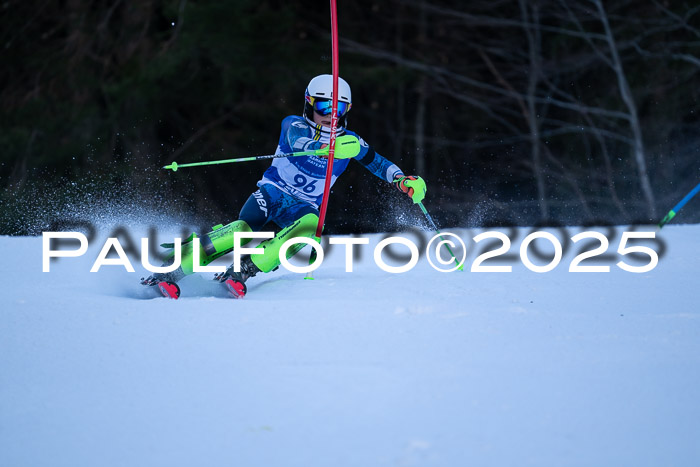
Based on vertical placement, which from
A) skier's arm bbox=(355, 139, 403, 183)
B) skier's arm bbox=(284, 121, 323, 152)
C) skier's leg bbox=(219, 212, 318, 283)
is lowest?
skier's leg bbox=(219, 212, 318, 283)

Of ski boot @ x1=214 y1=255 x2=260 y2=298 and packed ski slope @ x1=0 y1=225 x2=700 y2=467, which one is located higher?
ski boot @ x1=214 y1=255 x2=260 y2=298

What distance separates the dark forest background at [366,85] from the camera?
1138 centimetres

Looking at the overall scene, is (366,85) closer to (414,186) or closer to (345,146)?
(414,186)

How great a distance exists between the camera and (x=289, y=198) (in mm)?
4191

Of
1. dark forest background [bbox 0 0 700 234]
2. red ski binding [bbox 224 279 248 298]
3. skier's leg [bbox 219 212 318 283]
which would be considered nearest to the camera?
red ski binding [bbox 224 279 248 298]

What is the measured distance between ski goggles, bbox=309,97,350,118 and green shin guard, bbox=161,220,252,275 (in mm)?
676

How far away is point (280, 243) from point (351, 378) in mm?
1588

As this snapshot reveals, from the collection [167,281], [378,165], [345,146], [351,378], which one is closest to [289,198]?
[345,146]

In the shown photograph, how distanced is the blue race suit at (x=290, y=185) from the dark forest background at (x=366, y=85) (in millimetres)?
6430

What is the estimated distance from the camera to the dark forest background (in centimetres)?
1138

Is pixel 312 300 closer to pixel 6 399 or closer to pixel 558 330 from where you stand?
pixel 558 330

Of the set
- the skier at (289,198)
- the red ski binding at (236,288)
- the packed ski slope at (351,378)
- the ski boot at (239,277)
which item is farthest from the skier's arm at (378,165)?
the red ski binding at (236,288)

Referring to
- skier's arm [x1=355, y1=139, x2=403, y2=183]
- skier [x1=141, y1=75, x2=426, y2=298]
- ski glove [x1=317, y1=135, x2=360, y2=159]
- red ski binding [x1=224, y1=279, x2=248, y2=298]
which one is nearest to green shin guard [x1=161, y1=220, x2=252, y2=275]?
skier [x1=141, y1=75, x2=426, y2=298]

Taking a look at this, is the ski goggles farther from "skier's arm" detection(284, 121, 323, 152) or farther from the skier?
"skier's arm" detection(284, 121, 323, 152)
